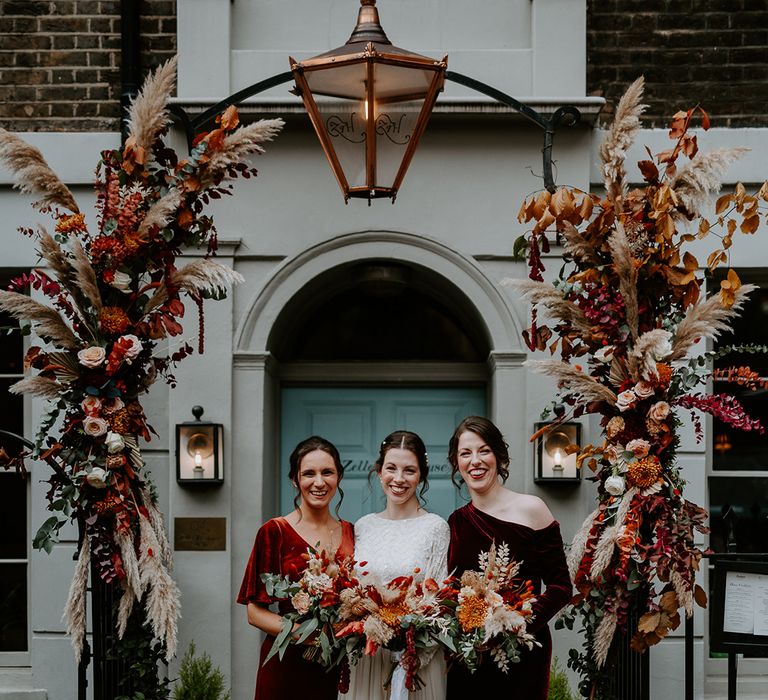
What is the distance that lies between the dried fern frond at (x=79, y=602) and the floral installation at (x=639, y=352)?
2.26 meters

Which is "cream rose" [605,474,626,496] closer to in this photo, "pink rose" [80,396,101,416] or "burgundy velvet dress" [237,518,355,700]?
"burgundy velvet dress" [237,518,355,700]

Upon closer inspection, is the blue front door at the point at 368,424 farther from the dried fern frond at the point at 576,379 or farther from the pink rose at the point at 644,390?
the pink rose at the point at 644,390

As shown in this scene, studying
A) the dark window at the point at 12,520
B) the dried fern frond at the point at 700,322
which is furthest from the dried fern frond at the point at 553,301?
the dark window at the point at 12,520

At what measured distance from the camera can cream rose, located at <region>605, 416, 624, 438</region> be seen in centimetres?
461

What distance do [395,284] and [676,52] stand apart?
225cm

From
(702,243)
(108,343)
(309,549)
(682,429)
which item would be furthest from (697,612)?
(108,343)

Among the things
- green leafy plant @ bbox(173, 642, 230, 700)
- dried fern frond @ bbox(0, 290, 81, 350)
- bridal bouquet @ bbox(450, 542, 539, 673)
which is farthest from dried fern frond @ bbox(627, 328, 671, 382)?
green leafy plant @ bbox(173, 642, 230, 700)

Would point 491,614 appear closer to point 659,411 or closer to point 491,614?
point 491,614

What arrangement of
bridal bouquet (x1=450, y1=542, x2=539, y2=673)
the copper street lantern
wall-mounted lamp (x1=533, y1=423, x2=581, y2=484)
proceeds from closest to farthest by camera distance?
bridal bouquet (x1=450, y1=542, x2=539, y2=673) < the copper street lantern < wall-mounted lamp (x1=533, y1=423, x2=581, y2=484)

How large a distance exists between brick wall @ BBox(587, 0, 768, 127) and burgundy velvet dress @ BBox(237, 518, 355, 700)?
3.34 metres

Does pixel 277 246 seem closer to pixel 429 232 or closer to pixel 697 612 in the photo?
pixel 429 232

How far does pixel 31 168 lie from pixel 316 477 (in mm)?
1923

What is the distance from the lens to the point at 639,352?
4.47 meters

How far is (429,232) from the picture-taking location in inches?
233
